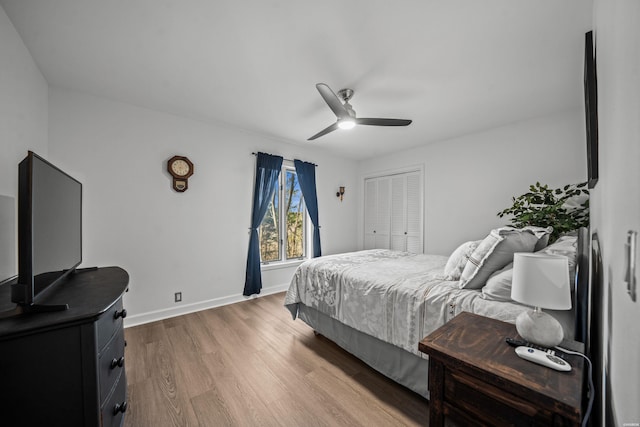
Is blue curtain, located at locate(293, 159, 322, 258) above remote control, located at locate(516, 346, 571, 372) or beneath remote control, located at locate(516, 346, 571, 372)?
above

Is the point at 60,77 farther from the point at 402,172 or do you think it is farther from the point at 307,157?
the point at 402,172

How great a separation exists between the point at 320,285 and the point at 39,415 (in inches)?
75.0

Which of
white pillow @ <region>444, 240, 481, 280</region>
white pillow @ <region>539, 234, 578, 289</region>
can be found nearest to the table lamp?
white pillow @ <region>539, 234, 578, 289</region>

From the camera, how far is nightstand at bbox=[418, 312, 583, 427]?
0.83 metres

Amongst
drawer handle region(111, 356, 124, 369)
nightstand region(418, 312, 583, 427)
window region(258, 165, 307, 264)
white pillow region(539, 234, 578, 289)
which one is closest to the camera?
nightstand region(418, 312, 583, 427)

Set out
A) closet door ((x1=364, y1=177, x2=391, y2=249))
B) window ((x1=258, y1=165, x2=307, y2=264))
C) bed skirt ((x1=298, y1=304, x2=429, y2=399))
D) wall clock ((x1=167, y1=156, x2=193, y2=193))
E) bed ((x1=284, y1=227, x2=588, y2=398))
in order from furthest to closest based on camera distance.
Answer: closet door ((x1=364, y1=177, x2=391, y2=249)), window ((x1=258, y1=165, x2=307, y2=264)), wall clock ((x1=167, y1=156, x2=193, y2=193)), bed skirt ((x1=298, y1=304, x2=429, y2=399)), bed ((x1=284, y1=227, x2=588, y2=398))

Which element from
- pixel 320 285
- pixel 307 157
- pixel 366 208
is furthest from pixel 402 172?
pixel 320 285

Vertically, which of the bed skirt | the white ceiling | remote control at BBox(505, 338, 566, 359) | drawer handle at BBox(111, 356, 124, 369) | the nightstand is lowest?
the bed skirt

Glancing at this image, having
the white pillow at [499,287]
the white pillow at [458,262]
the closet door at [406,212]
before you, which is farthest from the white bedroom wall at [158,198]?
the white pillow at [499,287]

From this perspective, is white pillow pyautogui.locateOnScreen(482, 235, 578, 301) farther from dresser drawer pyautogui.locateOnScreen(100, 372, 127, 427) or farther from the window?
the window

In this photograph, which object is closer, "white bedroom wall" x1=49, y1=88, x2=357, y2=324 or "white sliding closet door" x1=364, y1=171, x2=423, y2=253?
"white bedroom wall" x1=49, y1=88, x2=357, y2=324

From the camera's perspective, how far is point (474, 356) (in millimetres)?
1037

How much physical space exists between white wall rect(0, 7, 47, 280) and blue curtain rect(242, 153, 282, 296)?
228 cm

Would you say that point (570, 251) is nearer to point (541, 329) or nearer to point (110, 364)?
point (541, 329)
